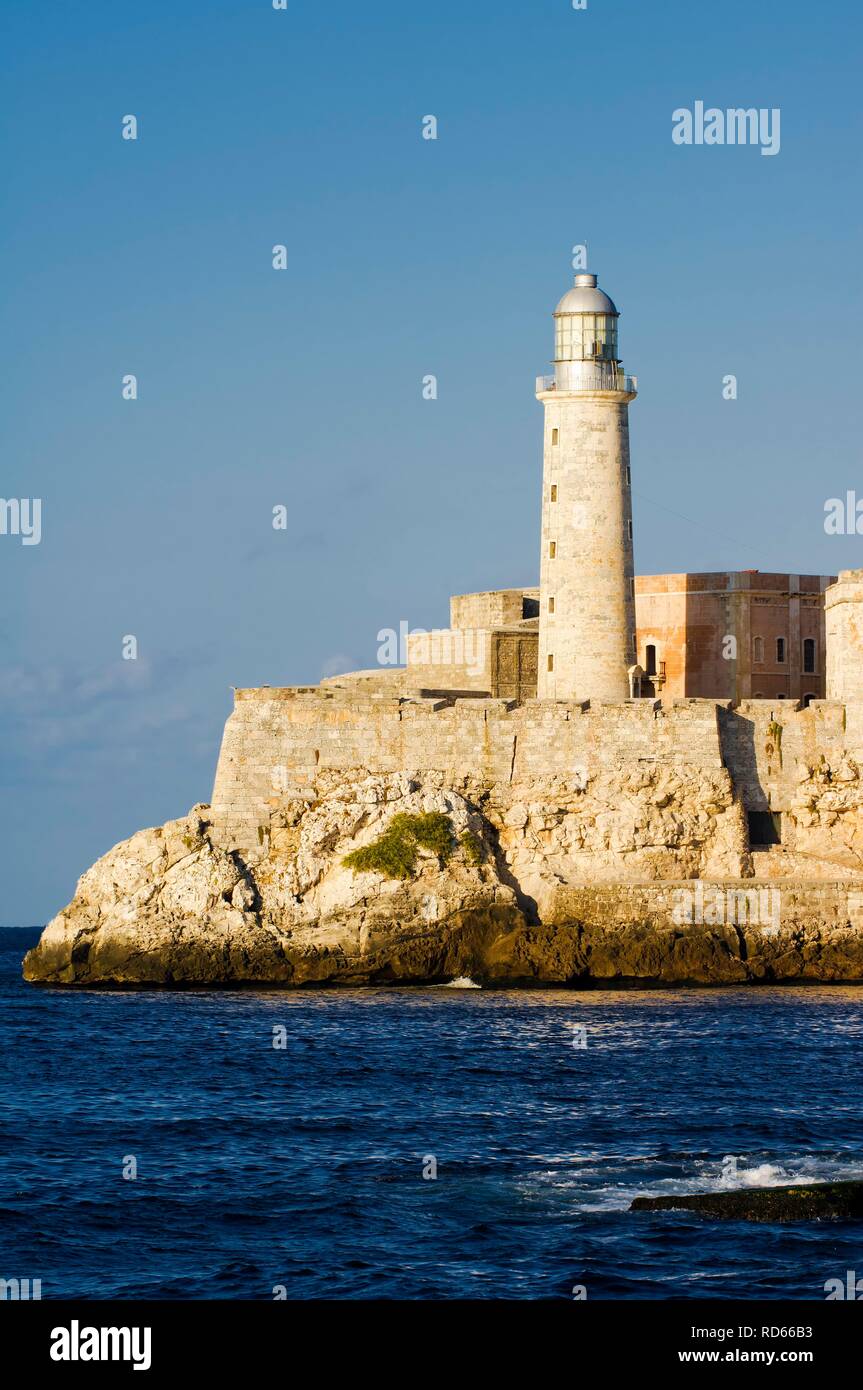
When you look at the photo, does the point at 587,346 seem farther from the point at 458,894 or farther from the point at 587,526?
the point at 458,894

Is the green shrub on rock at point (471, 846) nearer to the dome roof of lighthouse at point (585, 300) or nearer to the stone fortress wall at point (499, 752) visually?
the stone fortress wall at point (499, 752)

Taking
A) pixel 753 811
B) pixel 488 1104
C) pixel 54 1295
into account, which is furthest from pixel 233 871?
pixel 54 1295

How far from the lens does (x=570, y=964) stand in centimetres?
4438

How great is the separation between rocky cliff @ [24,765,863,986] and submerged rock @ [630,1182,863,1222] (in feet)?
71.7

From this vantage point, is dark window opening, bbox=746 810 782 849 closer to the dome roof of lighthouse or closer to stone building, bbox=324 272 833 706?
stone building, bbox=324 272 833 706

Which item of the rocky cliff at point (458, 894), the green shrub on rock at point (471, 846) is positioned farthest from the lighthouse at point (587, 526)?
the green shrub on rock at point (471, 846)

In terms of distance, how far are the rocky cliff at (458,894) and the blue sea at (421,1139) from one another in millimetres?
1748

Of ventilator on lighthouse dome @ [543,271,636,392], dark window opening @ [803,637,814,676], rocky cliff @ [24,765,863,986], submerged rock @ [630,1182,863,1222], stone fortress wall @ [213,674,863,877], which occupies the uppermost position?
ventilator on lighthouse dome @ [543,271,636,392]

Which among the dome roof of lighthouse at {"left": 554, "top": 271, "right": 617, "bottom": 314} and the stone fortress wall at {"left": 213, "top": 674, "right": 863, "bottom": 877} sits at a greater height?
the dome roof of lighthouse at {"left": 554, "top": 271, "right": 617, "bottom": 314}

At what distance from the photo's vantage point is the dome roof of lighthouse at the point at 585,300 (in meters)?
51.3

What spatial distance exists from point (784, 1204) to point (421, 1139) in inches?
259

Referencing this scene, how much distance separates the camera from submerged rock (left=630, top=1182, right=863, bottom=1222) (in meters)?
22.1
